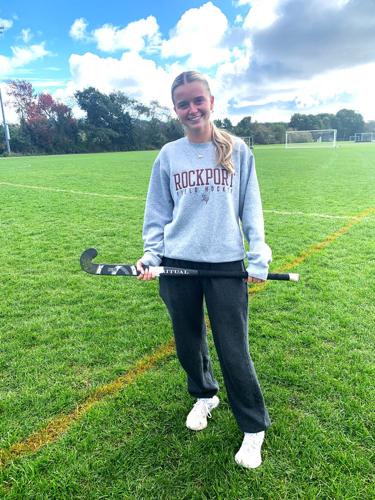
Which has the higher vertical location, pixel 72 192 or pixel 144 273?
pixel 144 273

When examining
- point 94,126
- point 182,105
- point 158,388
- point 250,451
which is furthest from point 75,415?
point 94,126

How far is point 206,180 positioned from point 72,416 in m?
1.93

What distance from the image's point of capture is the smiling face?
2.14 metres

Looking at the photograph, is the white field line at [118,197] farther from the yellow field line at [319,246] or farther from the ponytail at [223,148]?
the ponytail at [223,148]

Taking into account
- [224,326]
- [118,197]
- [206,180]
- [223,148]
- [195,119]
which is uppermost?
[195,119]

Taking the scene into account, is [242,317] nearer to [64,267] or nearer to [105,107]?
[64,267]

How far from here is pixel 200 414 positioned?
104 inches

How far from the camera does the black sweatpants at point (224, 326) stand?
2170 mm

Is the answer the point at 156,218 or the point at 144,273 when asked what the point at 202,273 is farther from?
the point at 156,218

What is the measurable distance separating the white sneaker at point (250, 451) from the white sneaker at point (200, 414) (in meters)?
0.34

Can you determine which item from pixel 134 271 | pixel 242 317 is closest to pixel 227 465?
pixel 242 317

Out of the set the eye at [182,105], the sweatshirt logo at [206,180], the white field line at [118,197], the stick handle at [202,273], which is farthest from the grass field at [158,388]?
the white field line at [118,197]

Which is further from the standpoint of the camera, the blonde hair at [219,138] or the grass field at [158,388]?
the grass field at [158,388]

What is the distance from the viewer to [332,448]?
2.40 meters
